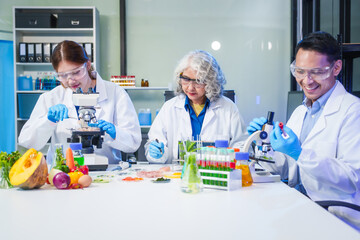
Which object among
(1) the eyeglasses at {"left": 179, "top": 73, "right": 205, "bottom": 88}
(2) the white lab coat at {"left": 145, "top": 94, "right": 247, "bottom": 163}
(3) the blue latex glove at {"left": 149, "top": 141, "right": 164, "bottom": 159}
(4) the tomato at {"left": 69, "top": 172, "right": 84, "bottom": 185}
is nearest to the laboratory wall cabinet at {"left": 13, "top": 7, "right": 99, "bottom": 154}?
(2) the white lab coat at {"left": 145, "top": 94, "right": 247, "bottom": 163}

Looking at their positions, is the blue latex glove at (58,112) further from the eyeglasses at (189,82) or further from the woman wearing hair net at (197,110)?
the eyeglasses at (189,82)

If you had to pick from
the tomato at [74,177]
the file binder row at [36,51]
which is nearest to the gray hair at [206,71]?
the tomato at [74,177]

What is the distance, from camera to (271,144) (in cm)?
177

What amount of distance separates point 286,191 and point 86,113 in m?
1.17

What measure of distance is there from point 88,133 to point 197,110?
3.20 ft

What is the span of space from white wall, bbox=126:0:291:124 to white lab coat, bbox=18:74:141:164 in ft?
8.60

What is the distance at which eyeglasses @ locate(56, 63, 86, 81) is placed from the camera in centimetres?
232

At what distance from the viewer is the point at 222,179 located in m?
1.51

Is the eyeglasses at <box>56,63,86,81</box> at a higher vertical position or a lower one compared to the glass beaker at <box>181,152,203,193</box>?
higher

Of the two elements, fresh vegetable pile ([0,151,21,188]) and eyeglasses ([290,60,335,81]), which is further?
eyeglasses ([290,60,335,81])

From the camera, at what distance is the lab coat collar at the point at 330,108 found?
1821mm

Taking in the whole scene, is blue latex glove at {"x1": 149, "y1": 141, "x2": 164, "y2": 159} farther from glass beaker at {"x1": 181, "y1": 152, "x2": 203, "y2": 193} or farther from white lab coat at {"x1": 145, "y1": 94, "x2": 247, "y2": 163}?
glass beaker at {"x1": 181, "y1": 152, "x2": 203, "y2": 193}

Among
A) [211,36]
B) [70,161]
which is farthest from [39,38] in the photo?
[70,161]

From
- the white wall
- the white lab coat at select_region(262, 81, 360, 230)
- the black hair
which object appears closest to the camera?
the white lab coat at select_region(262, 81, 360, 230)
